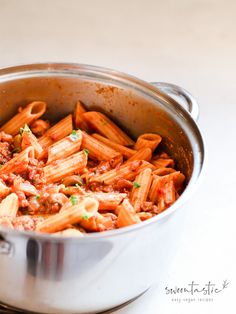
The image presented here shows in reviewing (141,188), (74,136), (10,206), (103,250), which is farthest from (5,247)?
(74,136)

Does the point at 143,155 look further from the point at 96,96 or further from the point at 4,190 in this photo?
the point at 4,190

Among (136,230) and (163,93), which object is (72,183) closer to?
(163,93)

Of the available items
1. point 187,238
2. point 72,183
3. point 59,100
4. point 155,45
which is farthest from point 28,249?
point 155,45

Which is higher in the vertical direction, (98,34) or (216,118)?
(98,34)

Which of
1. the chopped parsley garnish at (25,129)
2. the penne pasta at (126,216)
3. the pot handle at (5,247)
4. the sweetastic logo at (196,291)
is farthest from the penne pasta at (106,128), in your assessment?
the pot handle at (5,247)

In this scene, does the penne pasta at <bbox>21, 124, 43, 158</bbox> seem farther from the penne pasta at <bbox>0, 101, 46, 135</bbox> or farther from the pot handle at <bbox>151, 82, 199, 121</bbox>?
the pot handle at <bbox>151, 82, 199, 121</bbox>

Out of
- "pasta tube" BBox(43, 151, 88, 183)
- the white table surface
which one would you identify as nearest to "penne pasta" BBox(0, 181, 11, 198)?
"pasta tube" BBox(43, 151, 88, 183)
